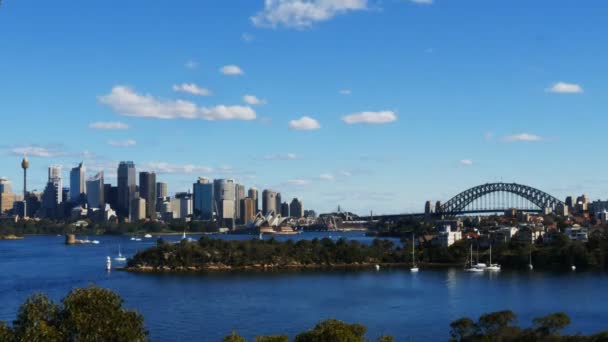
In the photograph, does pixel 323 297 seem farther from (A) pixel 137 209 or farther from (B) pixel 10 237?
(A) pixel 137 209

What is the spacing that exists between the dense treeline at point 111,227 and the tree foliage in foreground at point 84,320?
8989cm

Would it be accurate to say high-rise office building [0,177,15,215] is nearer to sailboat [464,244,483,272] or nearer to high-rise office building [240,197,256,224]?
high-rise office building [240,197,256,224]

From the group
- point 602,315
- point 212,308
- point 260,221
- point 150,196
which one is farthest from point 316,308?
point 150,196

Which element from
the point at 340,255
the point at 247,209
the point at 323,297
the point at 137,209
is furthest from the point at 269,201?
the point at 323,297

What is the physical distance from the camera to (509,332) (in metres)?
13.8

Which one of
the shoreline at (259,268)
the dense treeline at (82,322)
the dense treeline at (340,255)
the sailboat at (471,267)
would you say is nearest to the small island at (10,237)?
the dense treeline at (340,255)

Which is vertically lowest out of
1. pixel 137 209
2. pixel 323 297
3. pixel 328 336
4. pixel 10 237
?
pixel 323 297

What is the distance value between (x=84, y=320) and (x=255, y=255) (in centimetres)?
3099

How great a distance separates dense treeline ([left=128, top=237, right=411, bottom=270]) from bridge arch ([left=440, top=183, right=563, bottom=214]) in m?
42.2

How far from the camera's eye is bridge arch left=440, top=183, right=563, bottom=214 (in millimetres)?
79375

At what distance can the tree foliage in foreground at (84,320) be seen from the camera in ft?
24.3

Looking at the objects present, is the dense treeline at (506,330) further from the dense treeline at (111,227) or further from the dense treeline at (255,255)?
the dense treeline at (111,227)

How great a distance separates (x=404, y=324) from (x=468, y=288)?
31.1 feet

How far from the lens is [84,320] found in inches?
293
